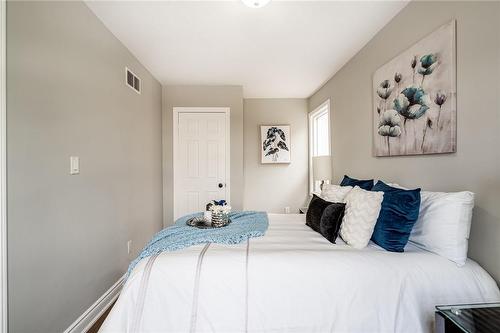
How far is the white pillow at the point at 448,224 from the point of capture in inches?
49.3

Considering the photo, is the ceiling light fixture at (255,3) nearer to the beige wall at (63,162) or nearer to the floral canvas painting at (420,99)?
the floral canvas painting at (420,99)

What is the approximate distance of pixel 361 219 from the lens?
1.51m

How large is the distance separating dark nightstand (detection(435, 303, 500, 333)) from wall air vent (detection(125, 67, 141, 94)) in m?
3.10

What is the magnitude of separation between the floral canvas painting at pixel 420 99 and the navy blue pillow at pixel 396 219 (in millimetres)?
427

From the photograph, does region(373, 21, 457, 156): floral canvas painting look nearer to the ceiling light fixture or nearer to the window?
the ceiling light fixture

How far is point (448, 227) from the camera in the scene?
1279 millimetres

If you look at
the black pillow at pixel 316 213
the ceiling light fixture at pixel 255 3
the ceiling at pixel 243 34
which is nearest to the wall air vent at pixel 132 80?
the ceiling at pixel 243 34

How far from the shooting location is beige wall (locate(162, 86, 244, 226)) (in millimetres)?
3680

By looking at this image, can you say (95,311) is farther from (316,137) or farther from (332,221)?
(316,137)

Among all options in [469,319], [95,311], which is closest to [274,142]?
[95,311]

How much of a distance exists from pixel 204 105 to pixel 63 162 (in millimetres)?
2329

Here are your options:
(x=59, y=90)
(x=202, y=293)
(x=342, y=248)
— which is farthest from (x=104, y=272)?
(x=342, y=248)

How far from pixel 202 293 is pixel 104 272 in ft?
4.59

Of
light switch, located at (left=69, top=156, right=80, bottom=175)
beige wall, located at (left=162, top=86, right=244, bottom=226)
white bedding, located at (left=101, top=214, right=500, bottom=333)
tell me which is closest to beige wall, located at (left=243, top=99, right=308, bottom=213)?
beige wall, located at (left=162, top=86, right=244, bottom=226)
